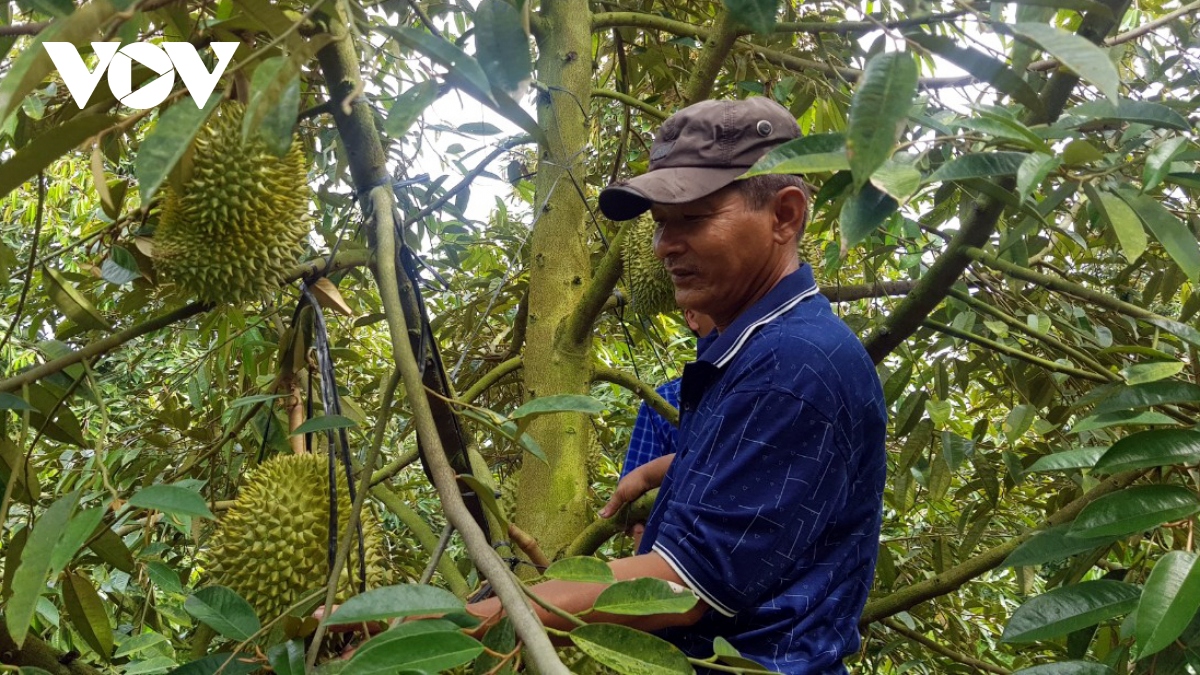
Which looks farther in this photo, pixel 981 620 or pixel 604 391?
pixel 604 391

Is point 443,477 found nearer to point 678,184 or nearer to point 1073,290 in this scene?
point 678,184

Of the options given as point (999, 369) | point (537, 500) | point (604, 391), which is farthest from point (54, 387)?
point (604, 391)

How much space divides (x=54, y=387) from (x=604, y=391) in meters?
2.26

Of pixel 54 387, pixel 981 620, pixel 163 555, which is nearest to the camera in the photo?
pixel 54 387

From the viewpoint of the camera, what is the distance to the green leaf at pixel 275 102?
20.8 inches

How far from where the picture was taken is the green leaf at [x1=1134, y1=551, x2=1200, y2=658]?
2.64 ft

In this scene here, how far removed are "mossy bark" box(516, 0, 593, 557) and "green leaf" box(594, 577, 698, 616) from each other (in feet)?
2.99

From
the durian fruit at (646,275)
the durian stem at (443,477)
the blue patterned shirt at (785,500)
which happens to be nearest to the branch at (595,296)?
the durian fruit at (646,275)

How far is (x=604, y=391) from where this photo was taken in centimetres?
329

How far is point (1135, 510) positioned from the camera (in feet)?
2.96

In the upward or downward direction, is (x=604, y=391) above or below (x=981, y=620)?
above

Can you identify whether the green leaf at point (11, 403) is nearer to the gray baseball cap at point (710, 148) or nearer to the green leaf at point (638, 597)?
the green leaf at point (638, 597)

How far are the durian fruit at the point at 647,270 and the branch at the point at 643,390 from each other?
20 centimetres

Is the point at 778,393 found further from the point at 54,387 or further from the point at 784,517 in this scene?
the point at 54,387
